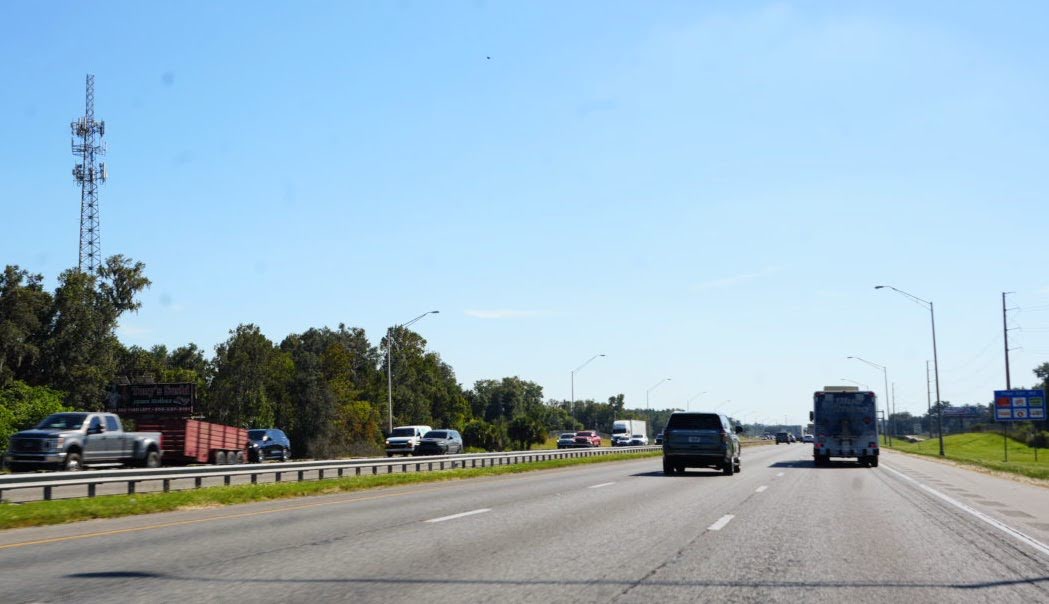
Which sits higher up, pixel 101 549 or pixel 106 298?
pixel 106 298

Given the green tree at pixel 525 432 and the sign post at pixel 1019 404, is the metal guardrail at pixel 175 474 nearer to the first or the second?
the sign post at pixel 1019 404

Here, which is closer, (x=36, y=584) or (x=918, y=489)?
(x=36, y=584)

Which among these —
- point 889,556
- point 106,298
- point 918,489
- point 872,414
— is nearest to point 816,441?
point 872,414

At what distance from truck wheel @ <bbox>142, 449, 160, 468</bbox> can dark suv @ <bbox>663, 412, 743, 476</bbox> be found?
1776cm

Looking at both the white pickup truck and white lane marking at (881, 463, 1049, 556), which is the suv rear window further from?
the white pickup truck

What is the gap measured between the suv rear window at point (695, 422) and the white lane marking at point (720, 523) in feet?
50.9

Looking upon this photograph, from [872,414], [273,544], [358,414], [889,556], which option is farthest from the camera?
[358,414]

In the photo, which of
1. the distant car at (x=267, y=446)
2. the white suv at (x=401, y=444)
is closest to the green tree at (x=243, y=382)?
the white suv at (x=401, y=444)

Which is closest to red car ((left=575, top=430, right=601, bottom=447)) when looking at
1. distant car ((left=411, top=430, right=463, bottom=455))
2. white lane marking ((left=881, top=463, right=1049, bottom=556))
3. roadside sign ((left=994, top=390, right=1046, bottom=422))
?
distant car ((left=411, top=430, right=463, bottom=455))

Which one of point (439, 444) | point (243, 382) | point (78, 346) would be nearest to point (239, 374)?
point (243, 382)

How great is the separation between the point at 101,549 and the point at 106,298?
8842 centimetres

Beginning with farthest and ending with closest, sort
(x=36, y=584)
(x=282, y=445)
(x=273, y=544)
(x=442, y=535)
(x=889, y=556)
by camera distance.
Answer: (x=282, y=445) < (x=442, y=535) < (x=273, y=544) < (x=889, y=556) < (x=36, y=584)

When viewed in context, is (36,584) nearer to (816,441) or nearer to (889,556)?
(889,556)

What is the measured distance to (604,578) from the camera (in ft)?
29.9
